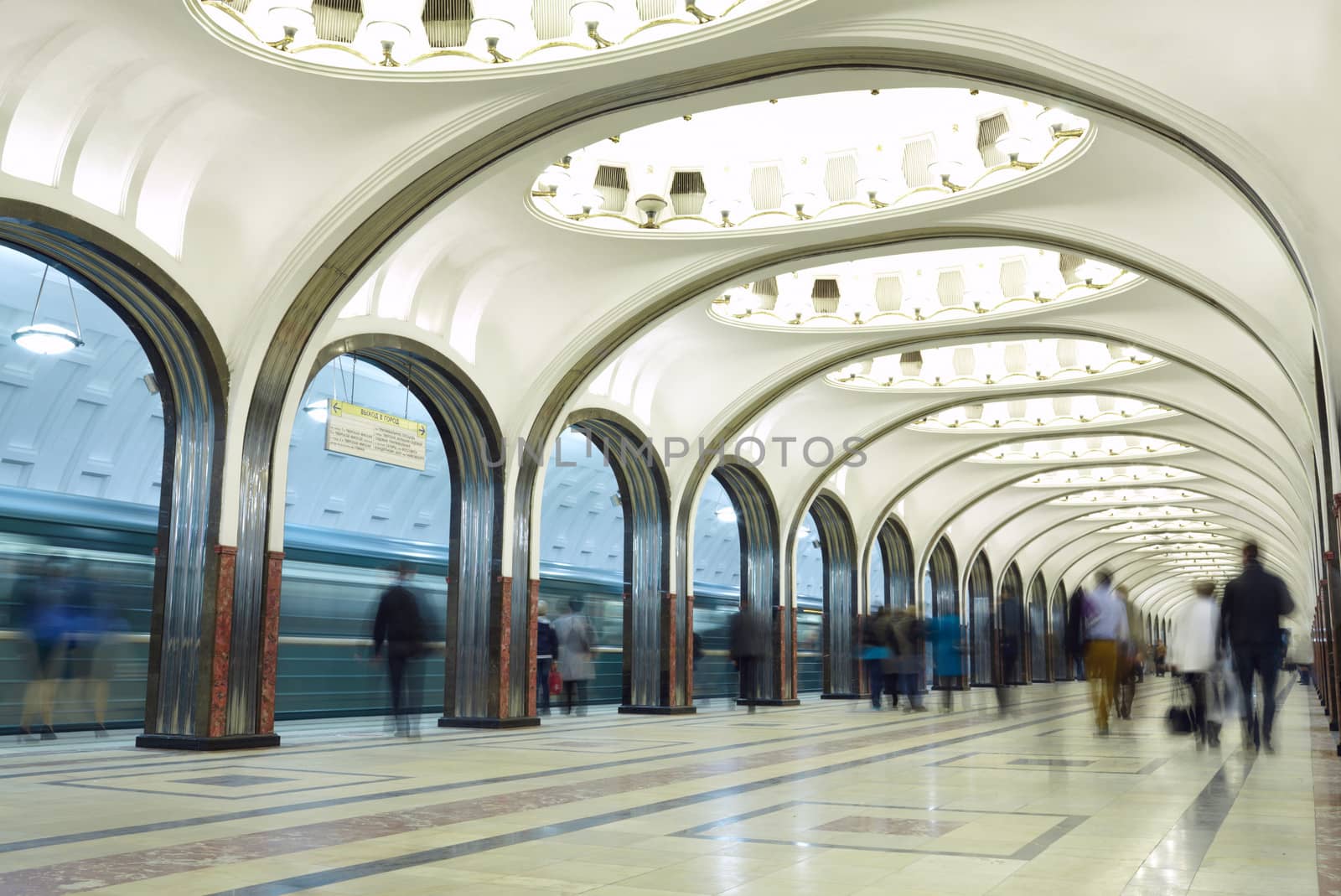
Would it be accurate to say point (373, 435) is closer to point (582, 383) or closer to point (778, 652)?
point (582, 383)

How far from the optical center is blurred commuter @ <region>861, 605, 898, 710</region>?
1758 cm

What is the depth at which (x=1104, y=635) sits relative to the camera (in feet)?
38.8

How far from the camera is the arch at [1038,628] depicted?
139 ft

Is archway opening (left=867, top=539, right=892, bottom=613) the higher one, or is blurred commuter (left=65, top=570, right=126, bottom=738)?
archway opening (left=867, top=539, right=892, bottom=613)

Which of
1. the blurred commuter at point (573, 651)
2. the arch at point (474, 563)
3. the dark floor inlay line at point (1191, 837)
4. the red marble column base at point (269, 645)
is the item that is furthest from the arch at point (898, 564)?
the dark floor inlay line at point (1191, 837)

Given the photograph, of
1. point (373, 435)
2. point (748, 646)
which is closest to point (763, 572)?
point (748, 646)

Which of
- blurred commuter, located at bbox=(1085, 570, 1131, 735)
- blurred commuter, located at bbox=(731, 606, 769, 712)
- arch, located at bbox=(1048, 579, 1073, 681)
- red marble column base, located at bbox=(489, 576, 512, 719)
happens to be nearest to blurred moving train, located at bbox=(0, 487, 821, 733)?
red marble column base, located at bbox=(489, 576, 512, 719)

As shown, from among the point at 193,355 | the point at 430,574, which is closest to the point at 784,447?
the point at 430,574

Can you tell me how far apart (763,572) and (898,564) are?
8742 mm

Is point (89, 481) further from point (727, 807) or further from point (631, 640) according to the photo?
point (727, 807)

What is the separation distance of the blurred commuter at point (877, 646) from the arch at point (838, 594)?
591 centimetres

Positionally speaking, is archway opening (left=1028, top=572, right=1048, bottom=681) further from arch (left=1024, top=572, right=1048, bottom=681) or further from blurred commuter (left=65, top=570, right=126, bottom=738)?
blurred commuter (left=65, top=570, right=126, bottom=738)

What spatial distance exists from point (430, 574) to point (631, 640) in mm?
3214

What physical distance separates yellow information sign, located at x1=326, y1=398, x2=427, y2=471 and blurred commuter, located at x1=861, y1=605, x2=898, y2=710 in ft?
24.6
